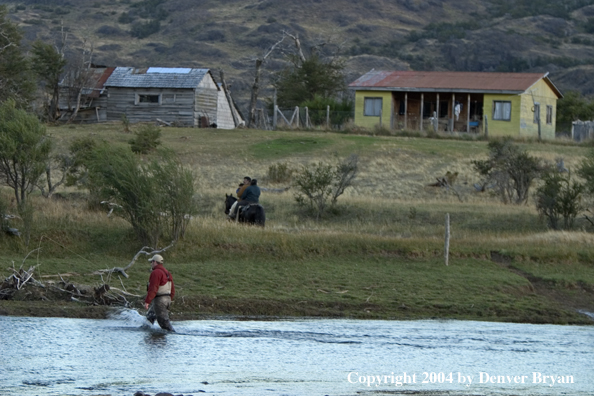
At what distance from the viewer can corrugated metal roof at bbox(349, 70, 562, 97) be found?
4947 cm

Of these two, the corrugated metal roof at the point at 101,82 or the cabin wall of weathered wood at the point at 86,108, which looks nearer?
the cabin wall of weathered wood at the point at 86,108

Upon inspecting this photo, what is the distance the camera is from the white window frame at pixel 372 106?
51969 mm

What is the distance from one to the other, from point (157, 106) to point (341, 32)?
6285 centimetres

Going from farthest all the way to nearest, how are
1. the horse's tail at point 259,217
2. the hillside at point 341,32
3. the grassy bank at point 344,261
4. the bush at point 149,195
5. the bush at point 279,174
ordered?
the hillside at point 341,32
the bush at point 279,174
the horse's tail at point 259,217
the bush at point 149,195
the grassy bank at point 344,261

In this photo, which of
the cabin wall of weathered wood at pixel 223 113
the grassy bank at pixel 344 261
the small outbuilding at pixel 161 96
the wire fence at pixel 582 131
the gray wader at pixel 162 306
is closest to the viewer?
the gray wader at pixel 162 306

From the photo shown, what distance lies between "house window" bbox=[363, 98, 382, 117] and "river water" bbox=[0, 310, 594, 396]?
36.4 m

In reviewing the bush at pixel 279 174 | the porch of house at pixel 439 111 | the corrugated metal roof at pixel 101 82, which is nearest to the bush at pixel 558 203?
the bush at pixel 279 174

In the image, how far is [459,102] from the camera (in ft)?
170

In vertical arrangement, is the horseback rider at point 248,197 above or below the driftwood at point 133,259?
above

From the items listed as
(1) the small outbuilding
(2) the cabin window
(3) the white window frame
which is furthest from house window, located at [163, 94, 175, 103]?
(3) the white window frame

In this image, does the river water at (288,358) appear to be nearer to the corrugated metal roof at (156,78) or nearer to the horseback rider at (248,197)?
the horseback rider at (248,197)

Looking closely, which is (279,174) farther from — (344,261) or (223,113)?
(223,113)

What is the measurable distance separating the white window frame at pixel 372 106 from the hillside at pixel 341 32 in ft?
112

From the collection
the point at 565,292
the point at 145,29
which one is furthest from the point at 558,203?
the point at 145,29
